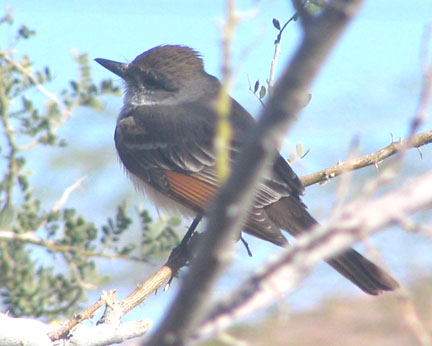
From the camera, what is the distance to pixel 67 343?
293 centimetres

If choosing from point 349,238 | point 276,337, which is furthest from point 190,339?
point 276,337

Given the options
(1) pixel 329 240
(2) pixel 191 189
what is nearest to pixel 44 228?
(2) pixel 191 189

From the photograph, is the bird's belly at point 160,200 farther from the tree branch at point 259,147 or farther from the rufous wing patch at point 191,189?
the tree branch at point 259,147

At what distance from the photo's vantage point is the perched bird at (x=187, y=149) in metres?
4.50

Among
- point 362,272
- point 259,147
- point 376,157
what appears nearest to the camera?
point 259,147

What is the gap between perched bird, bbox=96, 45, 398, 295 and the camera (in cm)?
450

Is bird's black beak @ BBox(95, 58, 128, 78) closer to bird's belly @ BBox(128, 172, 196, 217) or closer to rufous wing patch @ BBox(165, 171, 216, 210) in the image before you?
bird's belly @ BBox(128, 172, 196, 217)

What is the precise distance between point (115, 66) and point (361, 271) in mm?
2728

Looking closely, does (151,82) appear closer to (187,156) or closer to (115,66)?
(115,66)

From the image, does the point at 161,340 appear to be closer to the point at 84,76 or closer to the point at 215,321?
the point at 215,321

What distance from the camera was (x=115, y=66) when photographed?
614cm

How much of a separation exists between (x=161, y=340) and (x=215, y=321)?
10 centimetres

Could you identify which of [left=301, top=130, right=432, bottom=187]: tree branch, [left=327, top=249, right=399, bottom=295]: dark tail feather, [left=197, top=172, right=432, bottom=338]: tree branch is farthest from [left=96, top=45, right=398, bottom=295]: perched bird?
[left=197, top=172, right=432, bottom=338]: tree branch

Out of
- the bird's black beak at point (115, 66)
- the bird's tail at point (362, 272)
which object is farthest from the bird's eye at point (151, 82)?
the bird's tail at point (362, 272)
